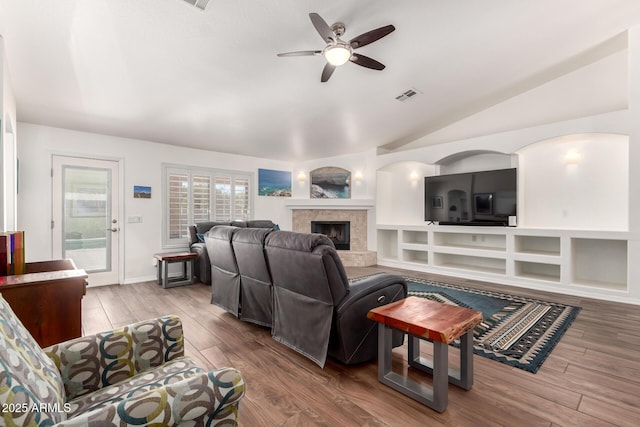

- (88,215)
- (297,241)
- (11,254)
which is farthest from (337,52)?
(88,215)

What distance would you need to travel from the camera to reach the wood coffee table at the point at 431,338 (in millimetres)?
1826

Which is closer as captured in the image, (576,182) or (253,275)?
(253,275)

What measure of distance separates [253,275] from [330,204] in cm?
428

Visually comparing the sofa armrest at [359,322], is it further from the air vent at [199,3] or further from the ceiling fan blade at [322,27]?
the air vent at [199,3]

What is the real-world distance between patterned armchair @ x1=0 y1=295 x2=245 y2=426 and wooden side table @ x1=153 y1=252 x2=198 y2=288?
376 centimetres

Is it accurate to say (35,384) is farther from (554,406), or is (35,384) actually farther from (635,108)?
(635,108)

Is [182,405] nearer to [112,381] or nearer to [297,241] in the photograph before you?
[112,381]

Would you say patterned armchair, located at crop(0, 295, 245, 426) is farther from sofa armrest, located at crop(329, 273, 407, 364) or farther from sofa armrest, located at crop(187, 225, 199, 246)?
sofa armrest, located at crop(187, 225, 199, 246)

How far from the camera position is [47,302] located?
204cm

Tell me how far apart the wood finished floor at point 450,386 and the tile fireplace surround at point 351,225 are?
371 centimetres

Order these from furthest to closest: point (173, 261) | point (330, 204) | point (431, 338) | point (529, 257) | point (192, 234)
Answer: point (330, 204) < point (192, 234) < point (173, 261) < point (529, 257) < point (431, 338)

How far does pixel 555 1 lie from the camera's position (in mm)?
3158

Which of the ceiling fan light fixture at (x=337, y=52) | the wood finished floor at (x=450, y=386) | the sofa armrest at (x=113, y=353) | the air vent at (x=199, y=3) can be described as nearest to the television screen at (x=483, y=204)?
the wood finished floor at (x=450, y=386)

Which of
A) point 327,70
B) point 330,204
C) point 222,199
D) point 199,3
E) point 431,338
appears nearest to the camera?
point 431,338
